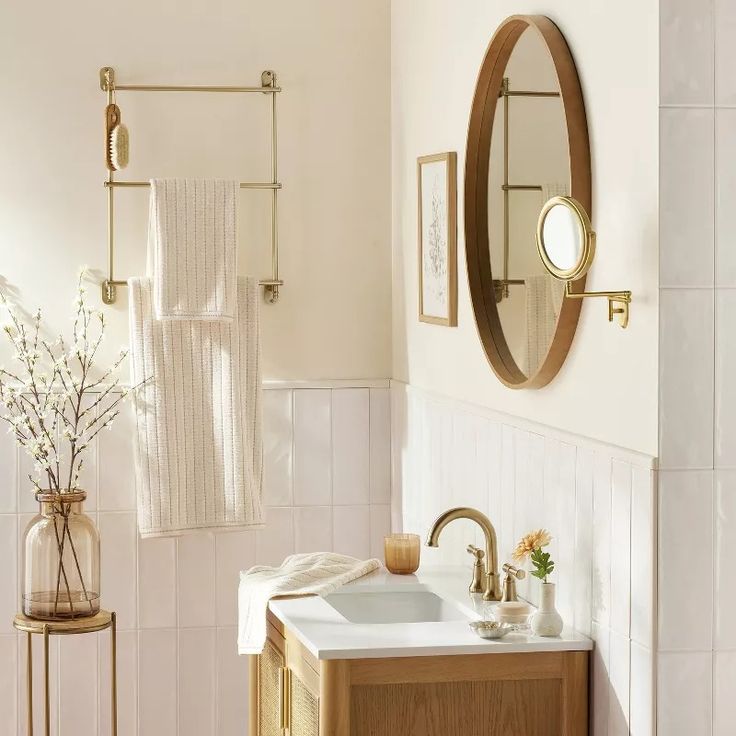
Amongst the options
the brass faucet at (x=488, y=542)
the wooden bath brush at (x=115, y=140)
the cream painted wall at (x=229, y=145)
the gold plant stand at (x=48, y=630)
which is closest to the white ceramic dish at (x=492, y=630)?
the brass faucet at (x=488, y=542)

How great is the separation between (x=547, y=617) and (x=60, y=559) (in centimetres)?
144

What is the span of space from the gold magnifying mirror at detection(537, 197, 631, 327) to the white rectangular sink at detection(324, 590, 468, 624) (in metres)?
0.92

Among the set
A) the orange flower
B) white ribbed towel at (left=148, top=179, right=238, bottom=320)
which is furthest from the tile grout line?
white ribbed towel at (left=148, top=179, right=238, bottom=320)

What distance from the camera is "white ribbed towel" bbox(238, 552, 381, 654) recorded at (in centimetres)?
266

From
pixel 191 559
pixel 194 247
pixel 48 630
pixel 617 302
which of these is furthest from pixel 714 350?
pixel 191 559

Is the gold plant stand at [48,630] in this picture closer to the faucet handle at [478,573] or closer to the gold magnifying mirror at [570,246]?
the faucet handle at [478,573]

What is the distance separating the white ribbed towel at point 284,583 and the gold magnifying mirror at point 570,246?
0.96 metres

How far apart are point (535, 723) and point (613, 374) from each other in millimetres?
624

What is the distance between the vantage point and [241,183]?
139 inches

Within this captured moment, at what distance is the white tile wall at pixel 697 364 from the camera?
1.87 m

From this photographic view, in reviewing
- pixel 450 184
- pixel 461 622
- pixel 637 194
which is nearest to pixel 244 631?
pixel 461 622

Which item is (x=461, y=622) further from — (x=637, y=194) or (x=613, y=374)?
(x=637, y=194)

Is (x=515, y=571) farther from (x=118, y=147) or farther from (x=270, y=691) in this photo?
(x=118, y=147)

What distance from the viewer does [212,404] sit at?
3.44 meters
